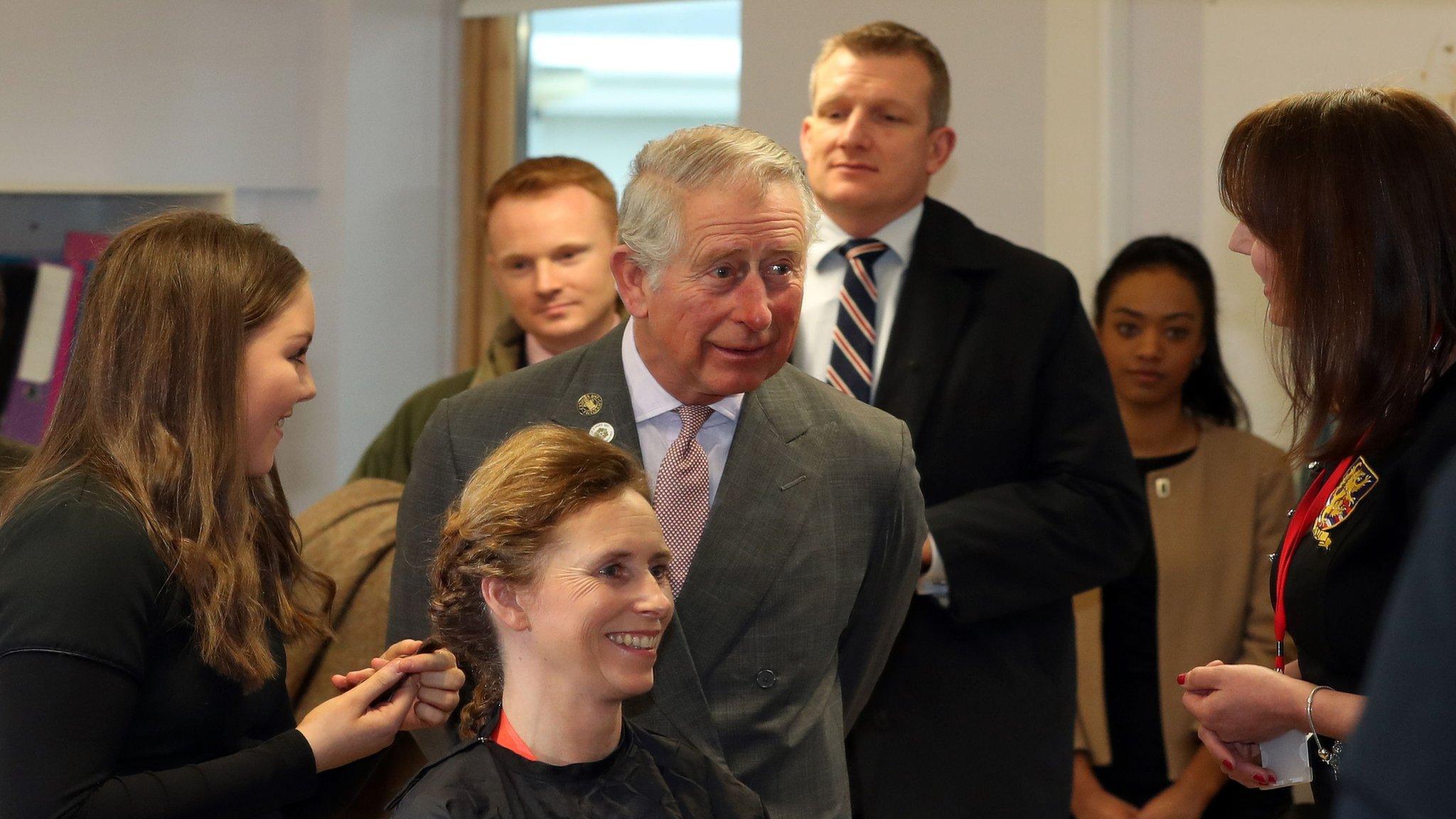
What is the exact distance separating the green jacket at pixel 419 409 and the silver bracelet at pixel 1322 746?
1.92 meters

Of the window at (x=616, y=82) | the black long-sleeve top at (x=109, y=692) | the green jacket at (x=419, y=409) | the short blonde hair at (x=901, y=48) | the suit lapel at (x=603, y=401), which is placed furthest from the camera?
the window at (x=616, y=82)

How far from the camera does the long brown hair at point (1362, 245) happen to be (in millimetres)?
1763

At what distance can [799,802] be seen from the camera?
6.70 ft

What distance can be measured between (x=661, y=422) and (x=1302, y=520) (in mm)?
884

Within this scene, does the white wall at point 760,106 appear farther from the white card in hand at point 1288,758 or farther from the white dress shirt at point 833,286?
the white card in hand at point 1288,758

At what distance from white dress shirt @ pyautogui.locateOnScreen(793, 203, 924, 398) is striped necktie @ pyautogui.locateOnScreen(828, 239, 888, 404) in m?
0.02

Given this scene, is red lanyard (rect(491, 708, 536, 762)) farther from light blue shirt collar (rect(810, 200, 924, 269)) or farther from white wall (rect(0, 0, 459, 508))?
white wall (rect(0, 0, 459, 508))

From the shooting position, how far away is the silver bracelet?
1800 millimetres

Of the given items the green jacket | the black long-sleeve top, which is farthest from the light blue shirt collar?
the black long-sleeve top

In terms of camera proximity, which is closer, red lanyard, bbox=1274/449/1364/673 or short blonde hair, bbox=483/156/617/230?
red lanyard, bbox=1274/449/1364/673

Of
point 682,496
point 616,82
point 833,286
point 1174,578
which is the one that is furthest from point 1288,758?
point 616,82

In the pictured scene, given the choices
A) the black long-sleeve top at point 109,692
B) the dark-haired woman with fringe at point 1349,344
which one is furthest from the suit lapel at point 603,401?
the dark-haired woman with fringe at point 1349,344

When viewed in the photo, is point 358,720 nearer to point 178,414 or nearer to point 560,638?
point 560,638

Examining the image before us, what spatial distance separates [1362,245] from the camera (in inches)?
69.9
